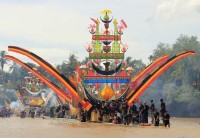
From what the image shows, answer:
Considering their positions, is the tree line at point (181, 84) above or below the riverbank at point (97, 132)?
above

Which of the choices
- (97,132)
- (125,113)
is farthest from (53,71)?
(97,132)

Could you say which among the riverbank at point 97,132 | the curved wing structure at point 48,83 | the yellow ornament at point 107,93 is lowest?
the riverbank at point 97,132

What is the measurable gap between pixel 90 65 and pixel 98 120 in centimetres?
439

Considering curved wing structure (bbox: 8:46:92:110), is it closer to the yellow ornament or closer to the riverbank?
the yellow ornament

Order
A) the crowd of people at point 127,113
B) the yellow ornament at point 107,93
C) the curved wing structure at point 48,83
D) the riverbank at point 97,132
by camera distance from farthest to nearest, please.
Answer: the curved wing structure at point 48,83 < the yellow ornament at point 107,93 < the crowd of people at point 127,113 < the riverbank at point 97,132

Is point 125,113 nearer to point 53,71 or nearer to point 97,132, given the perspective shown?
point 53,71

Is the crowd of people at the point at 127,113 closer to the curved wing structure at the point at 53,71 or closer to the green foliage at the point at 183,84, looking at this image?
the curved wing structure at the point at 53,71

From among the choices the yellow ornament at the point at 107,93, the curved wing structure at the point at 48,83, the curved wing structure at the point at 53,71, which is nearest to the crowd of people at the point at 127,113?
the yellow ornament at the point at 107,93

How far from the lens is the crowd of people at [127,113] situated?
2964 centimetres

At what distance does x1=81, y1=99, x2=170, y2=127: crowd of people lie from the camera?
29.6 metres

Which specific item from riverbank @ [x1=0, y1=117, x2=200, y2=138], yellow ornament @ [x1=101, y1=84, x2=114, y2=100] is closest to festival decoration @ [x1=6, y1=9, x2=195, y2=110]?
yellow ornament @ [x1=101, y1=84, x2=114, y2=100]

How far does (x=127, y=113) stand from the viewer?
104 ft

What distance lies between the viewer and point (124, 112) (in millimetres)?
31844

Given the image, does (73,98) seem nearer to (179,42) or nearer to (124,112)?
(124,112)
